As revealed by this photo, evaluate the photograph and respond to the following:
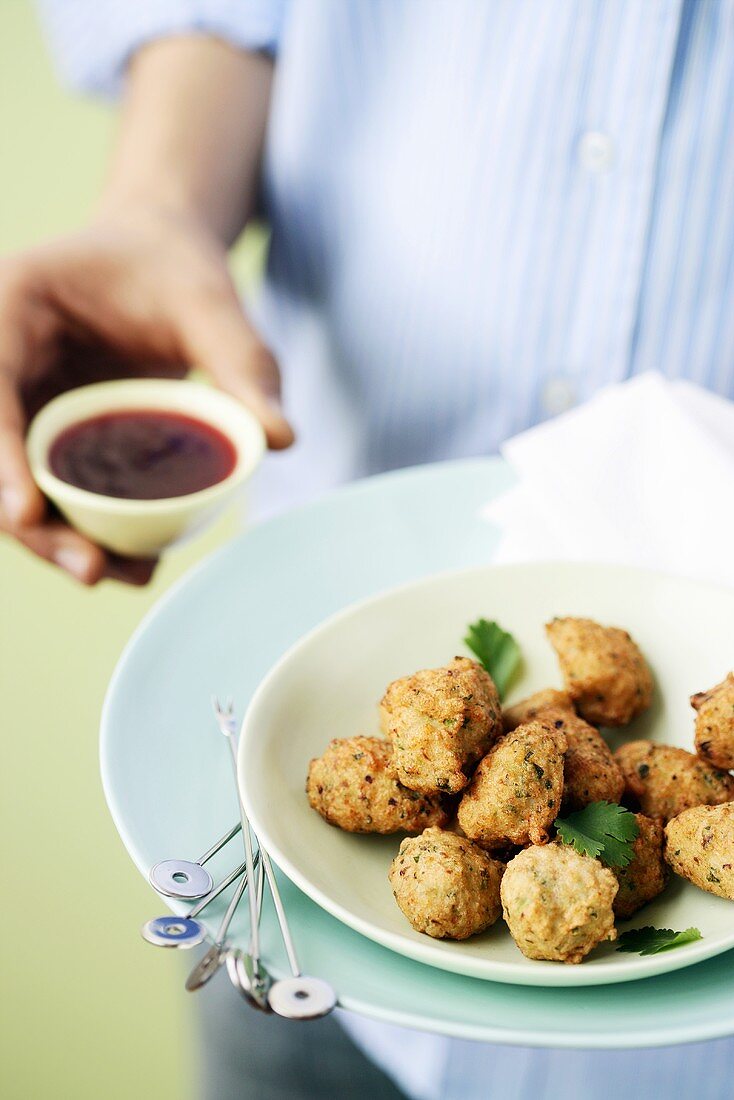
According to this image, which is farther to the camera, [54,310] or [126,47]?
[126,47]

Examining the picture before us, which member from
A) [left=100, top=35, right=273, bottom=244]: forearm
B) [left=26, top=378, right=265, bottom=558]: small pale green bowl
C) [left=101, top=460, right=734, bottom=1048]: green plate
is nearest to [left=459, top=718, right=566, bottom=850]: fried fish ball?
[left=101, top=460, right=734, bottom=1048]: green plate

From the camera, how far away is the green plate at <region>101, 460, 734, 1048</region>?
34.7 inches

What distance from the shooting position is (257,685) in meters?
1.27

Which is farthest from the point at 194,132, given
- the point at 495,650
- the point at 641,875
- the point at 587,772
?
the point at 641,875

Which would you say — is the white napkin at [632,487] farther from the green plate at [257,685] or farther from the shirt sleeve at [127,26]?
the shirt sleeve at [127,26]

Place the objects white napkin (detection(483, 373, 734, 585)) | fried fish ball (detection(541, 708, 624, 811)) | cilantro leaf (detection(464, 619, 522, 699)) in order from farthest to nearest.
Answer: white napkin (detection(483, 373, 734, 585))
cilantro leaf (detection(464, 619, 522, 699))
fried fish ball (detection(541, 708, 624, 811))

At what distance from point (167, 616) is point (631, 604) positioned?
1.77 feet

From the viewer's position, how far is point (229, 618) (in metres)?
1.33

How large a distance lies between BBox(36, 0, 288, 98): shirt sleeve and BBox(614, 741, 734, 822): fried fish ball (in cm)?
148

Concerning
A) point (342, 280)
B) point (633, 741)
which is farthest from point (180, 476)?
point (633, 741)

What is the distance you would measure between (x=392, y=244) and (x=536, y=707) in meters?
0.94

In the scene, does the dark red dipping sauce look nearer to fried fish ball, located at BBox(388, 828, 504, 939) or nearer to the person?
the person

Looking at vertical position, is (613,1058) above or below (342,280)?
below

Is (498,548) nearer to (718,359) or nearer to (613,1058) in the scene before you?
(718,359)
